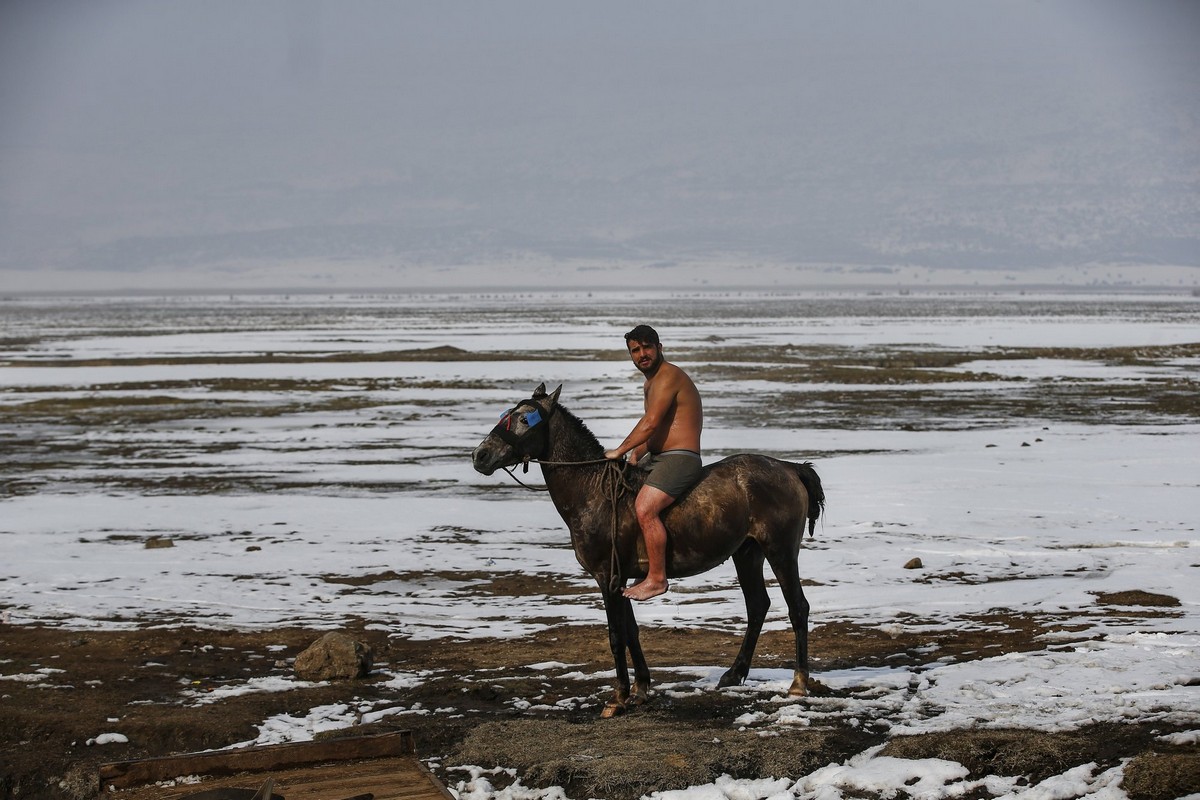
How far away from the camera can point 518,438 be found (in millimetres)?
8766

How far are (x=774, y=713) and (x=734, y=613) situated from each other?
288 cm

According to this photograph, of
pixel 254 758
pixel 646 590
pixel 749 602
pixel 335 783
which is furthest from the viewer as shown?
pixel 749 602

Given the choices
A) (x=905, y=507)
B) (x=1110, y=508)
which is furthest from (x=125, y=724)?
(x=1110, y=508)

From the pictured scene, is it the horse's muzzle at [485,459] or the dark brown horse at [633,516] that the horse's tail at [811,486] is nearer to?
the dark brown horse at [633,516]

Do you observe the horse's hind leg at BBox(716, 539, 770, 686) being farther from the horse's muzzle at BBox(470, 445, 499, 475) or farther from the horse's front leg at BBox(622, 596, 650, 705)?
the horse's muzzle at BBox(470, 445, 499, 475)

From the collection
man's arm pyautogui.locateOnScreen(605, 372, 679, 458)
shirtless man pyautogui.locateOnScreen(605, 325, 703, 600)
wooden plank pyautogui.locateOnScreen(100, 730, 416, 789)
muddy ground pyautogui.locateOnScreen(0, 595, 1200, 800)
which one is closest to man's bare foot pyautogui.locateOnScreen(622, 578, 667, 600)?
shirtless man pyautogui.locateOnScreen(605, 325, 703, 600)

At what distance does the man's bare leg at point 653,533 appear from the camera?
8516mm

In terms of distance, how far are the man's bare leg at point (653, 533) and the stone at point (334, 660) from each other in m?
1.91

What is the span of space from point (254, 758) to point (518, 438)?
2630mm

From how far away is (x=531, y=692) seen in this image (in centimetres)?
889

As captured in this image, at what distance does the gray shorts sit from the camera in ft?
28.0

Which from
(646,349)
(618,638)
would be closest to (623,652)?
(618,638)

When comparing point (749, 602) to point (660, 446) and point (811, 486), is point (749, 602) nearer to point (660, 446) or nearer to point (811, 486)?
point (811, 486)

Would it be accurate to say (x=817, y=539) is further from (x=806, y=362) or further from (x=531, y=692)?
(x=806, y=362)
